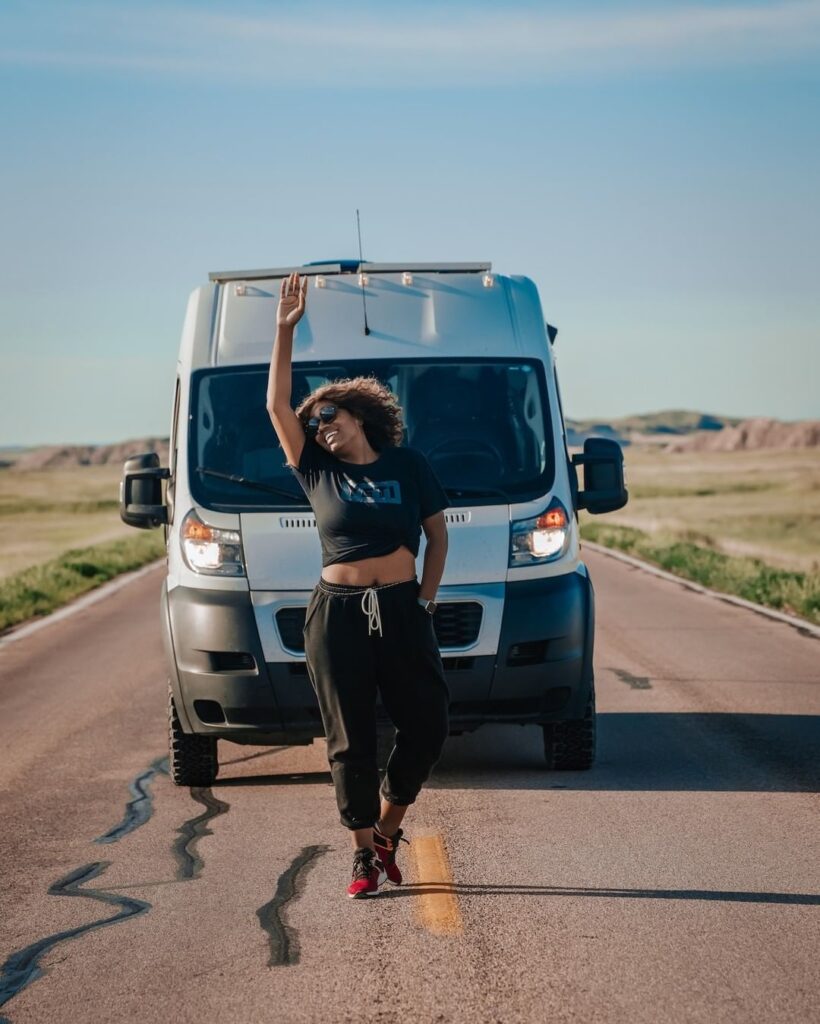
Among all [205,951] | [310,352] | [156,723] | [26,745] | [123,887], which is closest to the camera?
[205,951]

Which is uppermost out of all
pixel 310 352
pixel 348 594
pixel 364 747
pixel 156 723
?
pixel 310 352

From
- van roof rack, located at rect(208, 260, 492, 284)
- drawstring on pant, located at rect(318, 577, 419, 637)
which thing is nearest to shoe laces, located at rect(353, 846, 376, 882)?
drawstring on pant, located at rect(318, 577, 419, 637)

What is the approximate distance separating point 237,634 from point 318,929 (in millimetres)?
2727

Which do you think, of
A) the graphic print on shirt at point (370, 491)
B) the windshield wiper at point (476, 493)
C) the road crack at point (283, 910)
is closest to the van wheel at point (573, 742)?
the windshield wiper at point (476, 493)

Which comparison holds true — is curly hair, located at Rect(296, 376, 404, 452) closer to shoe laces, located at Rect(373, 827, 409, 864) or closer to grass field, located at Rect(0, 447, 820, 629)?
shoe laces, located at Rect(373, 827, 409, 864)

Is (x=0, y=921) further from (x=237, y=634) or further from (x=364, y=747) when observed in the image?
(x=237, y=634)

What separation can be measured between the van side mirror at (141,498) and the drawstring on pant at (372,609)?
3.02m

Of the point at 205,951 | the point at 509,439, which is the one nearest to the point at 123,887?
the point at 205,951

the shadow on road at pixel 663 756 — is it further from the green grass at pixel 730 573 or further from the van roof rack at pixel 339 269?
the green grass at pixel 730 573

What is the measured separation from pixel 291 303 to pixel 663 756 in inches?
165

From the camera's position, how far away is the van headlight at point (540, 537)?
8.66 metres

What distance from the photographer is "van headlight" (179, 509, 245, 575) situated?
8.60m

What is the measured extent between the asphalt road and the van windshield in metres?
1.58

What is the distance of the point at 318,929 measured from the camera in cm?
599
